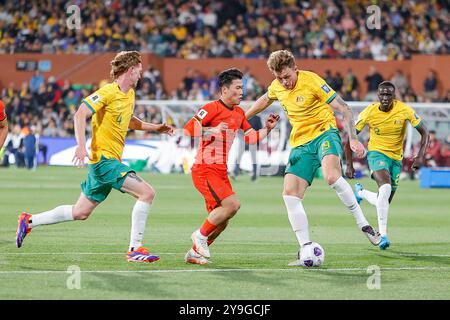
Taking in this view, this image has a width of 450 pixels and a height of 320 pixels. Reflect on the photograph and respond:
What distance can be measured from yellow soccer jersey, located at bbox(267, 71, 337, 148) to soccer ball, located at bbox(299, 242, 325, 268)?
1.55 meters

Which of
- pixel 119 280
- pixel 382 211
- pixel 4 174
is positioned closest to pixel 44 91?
pixel 4 174

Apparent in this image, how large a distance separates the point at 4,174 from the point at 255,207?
13.3m

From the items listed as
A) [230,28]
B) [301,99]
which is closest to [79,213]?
[301,99]

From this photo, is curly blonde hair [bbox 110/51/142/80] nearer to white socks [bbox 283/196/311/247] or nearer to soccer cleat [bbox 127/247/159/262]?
soccer cleat [bbox 127/247/159/262]

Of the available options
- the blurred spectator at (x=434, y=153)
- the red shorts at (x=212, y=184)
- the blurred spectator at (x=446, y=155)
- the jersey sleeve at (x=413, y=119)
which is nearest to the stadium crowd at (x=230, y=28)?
the blurred spectator at (x=446, y=155)

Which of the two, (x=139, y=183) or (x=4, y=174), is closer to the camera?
(x=139, y=183)

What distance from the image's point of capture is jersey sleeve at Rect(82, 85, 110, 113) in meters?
10.7

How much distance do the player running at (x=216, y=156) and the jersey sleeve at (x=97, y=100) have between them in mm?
921

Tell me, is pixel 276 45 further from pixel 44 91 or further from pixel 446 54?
pixel 44 91

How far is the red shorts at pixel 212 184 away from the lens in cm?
1077

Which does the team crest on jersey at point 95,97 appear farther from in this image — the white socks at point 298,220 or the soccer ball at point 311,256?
the soccer ball at point 311,256

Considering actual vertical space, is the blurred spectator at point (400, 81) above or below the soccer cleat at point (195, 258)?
above

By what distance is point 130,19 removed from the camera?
132 ft
